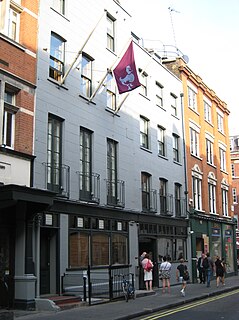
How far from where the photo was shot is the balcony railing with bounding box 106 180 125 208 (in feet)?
66.7

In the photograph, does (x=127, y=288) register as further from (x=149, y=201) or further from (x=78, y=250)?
(x=149, y=201)

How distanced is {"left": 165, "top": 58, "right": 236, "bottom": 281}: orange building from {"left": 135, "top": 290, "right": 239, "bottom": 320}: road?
1192cm

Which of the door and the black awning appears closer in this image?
the black awning

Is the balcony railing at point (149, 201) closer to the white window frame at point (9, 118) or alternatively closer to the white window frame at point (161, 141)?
the white window frame at point (161, 141)

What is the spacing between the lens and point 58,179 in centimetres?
1709

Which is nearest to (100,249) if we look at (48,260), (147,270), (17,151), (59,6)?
(147,270)

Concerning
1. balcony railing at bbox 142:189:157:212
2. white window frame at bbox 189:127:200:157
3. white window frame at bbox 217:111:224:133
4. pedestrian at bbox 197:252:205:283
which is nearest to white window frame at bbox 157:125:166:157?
balcony railing at bbox 142:189:157:212

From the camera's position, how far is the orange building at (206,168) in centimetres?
3088

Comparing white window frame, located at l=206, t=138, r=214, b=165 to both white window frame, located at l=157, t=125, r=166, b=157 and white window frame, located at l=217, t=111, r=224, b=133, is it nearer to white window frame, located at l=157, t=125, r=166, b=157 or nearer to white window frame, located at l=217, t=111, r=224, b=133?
white window frame, located at l=217, t=111, r=224, b=133

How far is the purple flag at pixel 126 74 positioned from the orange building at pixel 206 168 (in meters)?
11.9

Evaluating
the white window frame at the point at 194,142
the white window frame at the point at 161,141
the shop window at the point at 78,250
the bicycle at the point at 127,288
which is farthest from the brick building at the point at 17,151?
the white window frame at the point at 194,142

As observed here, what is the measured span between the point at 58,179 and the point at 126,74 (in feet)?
18.6

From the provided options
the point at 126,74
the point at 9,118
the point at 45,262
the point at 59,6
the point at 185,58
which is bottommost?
the point at 45,262

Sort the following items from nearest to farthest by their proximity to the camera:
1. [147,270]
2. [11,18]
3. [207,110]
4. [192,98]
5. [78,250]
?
[11,18] → [78,250] → [147,270] → [192,98] → [207,110]
